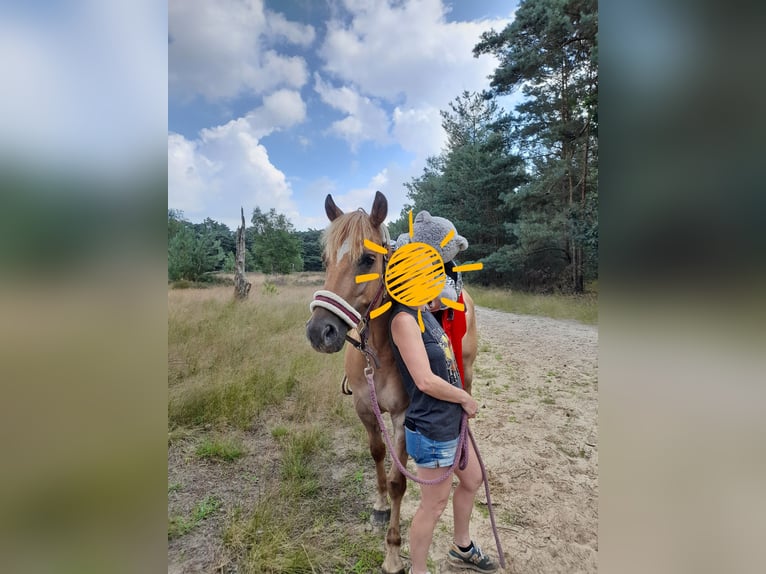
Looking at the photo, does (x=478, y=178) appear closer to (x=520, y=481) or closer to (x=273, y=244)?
(x=273, y=244)

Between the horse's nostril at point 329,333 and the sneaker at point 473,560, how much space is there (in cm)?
165

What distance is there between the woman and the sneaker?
17.3 inches

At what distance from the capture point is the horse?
1.41m

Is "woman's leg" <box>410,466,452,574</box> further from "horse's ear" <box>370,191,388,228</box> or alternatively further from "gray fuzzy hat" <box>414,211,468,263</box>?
"horse's ear" <box>370,191,388,228</box>

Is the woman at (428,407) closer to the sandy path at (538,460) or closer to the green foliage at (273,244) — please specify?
the sandy path at (538,460)

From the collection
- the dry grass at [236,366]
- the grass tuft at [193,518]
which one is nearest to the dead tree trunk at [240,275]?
the dry grass at [236,366]

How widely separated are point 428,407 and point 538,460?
2.27m

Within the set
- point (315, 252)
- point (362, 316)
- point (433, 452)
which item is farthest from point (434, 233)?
point (315, 252)

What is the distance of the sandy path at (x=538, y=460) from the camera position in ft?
6.40

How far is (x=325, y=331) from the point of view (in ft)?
4.56
